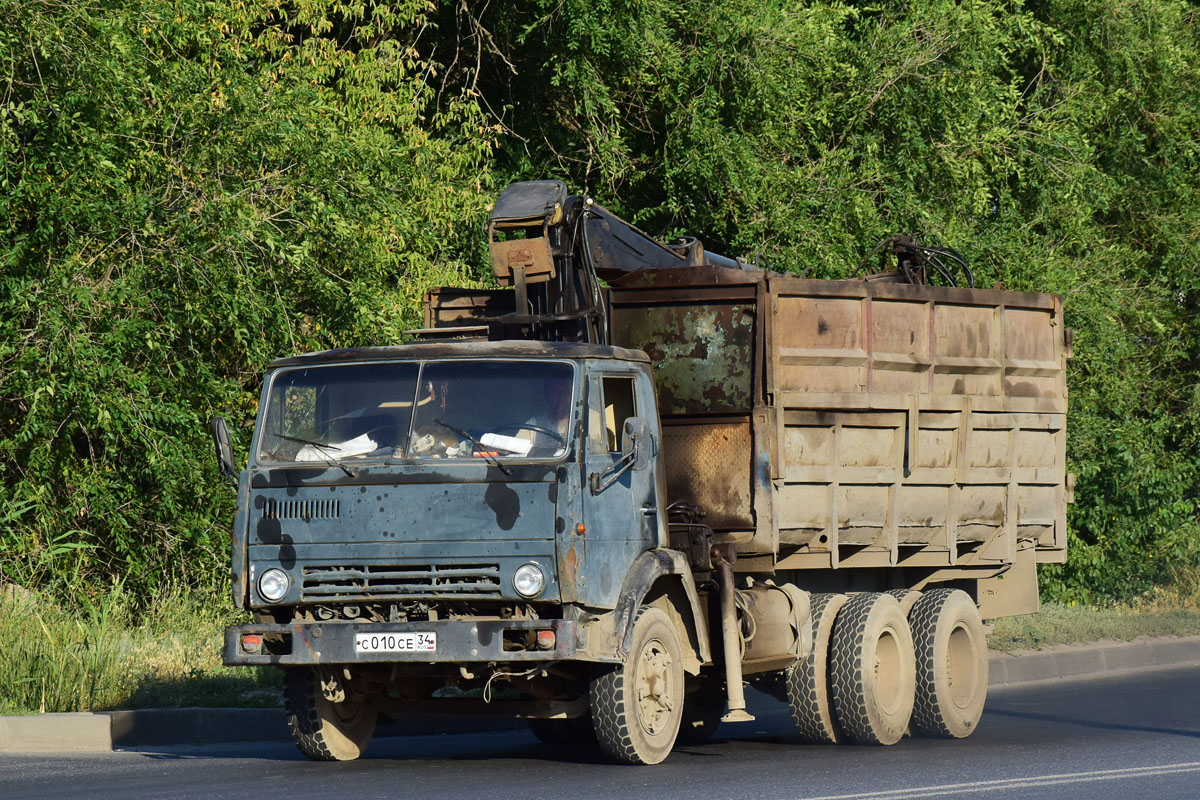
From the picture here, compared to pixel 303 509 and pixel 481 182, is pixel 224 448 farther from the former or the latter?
pixel 481 182

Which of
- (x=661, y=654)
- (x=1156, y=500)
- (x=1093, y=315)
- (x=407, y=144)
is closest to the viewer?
(x=661, y=654)

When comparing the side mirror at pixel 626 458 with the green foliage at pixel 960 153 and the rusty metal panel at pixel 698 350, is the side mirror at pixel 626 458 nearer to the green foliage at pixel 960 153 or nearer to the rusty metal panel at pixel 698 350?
the rusty metal panel at pixel 698 350

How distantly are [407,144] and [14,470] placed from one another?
540cm

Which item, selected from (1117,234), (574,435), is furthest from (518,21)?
(574,435)

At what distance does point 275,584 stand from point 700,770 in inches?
102

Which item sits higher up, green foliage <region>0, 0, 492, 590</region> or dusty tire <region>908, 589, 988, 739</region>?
green foliage <region>0, 0, 492, 590</region>

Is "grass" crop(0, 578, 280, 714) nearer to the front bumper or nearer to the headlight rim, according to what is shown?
the front bumper

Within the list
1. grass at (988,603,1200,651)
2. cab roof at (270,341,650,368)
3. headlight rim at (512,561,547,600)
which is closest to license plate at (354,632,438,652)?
headlight rim at (512,561,547,600)

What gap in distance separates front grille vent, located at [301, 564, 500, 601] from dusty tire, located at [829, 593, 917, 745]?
3.42 meters

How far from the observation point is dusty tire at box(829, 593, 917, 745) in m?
11.8

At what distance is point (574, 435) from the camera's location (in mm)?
9688

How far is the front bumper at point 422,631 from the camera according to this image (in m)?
9.22

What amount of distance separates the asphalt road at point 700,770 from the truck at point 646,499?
0.34m

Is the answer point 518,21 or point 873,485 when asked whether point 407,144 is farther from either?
point 873,485
